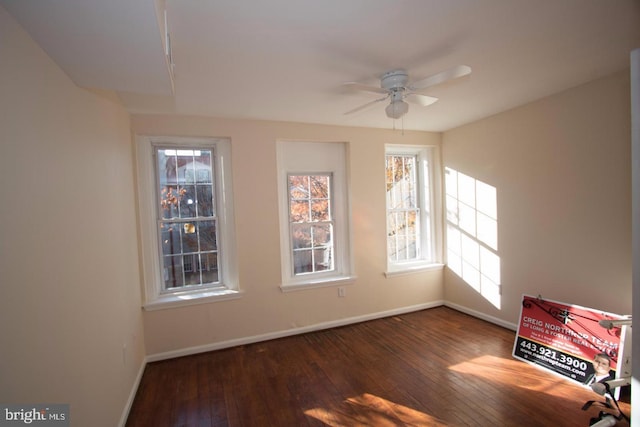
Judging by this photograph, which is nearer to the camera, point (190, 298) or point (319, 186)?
point (190, 298)

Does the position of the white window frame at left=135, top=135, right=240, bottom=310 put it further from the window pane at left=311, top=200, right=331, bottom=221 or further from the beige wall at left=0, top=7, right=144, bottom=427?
the window pane at left=311, top=200, right=331, bottom=221

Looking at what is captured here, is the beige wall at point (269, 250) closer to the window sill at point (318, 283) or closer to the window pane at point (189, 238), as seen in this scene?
the window sill at point (318, 283)

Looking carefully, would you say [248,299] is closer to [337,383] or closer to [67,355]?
[337,383]

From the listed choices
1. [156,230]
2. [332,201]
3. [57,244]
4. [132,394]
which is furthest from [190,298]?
[332,201]

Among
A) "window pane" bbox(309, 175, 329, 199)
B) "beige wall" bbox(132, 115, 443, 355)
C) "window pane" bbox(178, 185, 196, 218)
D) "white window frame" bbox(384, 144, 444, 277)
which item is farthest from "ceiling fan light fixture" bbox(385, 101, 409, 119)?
"window pane" bbox(178, 185, 196, 218)

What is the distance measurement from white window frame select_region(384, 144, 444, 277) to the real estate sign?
145cm

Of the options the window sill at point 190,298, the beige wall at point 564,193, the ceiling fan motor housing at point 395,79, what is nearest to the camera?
the ceiling fan motor housing at point 395,79

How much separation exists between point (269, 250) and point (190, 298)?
3.08 feet

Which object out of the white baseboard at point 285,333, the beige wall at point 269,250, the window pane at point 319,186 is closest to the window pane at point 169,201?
the beige wall at point 269,250

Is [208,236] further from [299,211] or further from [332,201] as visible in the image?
[332,201]

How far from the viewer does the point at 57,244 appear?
1378 millimetres

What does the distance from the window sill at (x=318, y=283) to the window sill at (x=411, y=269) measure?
574 mm

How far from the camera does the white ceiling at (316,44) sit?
1.20 meters

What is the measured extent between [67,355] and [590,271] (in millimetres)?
3851
